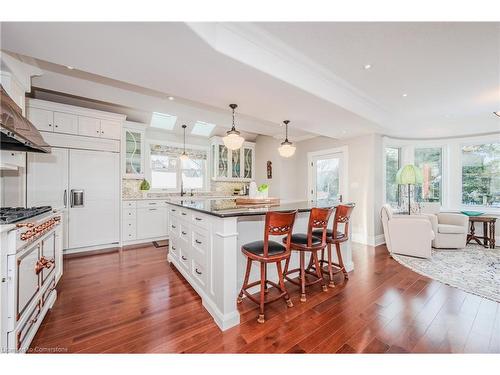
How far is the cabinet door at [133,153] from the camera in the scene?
4.57m

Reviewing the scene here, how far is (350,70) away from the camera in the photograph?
8.25 ft

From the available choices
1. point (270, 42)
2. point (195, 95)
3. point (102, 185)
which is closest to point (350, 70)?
point (270, 42)

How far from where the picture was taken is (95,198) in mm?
3857

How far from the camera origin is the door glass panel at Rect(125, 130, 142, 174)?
15.0ft

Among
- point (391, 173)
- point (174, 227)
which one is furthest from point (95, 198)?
point (391, 173)

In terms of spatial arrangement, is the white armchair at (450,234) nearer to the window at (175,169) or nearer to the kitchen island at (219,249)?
the kitchen island at (219,249)

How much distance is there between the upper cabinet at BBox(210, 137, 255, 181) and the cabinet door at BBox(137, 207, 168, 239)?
5.66ft

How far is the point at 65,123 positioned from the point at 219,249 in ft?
12.3

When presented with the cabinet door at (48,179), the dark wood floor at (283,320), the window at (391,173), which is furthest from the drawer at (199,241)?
the window at (391,173)

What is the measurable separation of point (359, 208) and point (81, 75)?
211 inches

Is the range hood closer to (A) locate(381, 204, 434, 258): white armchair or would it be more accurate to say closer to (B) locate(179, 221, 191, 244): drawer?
(B) locate(179, 221, 191, 244): drawer

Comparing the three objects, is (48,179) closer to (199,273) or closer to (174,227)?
(174,227)
